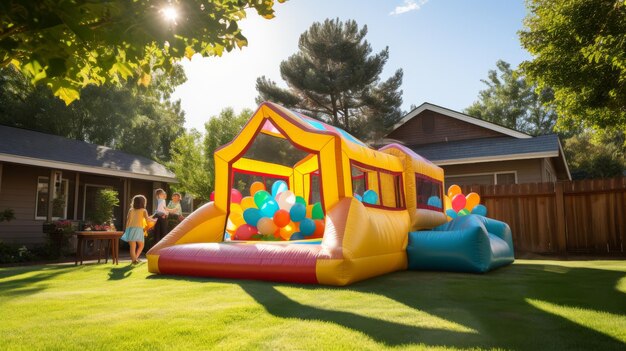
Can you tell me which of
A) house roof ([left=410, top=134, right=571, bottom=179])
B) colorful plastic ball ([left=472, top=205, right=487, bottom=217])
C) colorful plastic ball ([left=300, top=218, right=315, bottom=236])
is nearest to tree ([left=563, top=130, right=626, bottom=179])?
house roof ([left=410, top=134, right=571, bottom=179])

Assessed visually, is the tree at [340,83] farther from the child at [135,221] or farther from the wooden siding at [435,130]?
the child at [135,221]

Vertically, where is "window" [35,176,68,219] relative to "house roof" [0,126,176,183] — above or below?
below

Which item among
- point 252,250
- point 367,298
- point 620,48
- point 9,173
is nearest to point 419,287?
point 367,298

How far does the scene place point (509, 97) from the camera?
41812mm

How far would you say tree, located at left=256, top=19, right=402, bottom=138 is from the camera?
2153 cm

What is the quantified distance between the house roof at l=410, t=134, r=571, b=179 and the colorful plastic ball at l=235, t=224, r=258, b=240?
30.0 feet

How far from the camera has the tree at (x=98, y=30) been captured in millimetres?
1775

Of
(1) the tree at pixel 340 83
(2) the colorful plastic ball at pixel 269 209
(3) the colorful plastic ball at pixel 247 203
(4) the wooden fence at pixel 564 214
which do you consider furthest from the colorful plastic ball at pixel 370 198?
(1) the tree at pixel 340 83

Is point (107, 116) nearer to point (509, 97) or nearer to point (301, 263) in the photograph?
point (301, 263)

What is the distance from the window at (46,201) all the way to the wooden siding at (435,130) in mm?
13806

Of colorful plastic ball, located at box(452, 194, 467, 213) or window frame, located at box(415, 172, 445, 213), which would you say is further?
colorful plastic ball, located at box(452, 194, 467, 213)

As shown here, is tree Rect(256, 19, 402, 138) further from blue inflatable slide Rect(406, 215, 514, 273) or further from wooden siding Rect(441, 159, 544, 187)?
blue inflatable slide Rect(406, 215, 514, 273)

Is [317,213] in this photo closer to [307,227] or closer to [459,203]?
[307,227]

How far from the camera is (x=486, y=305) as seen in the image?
4.18 meters
